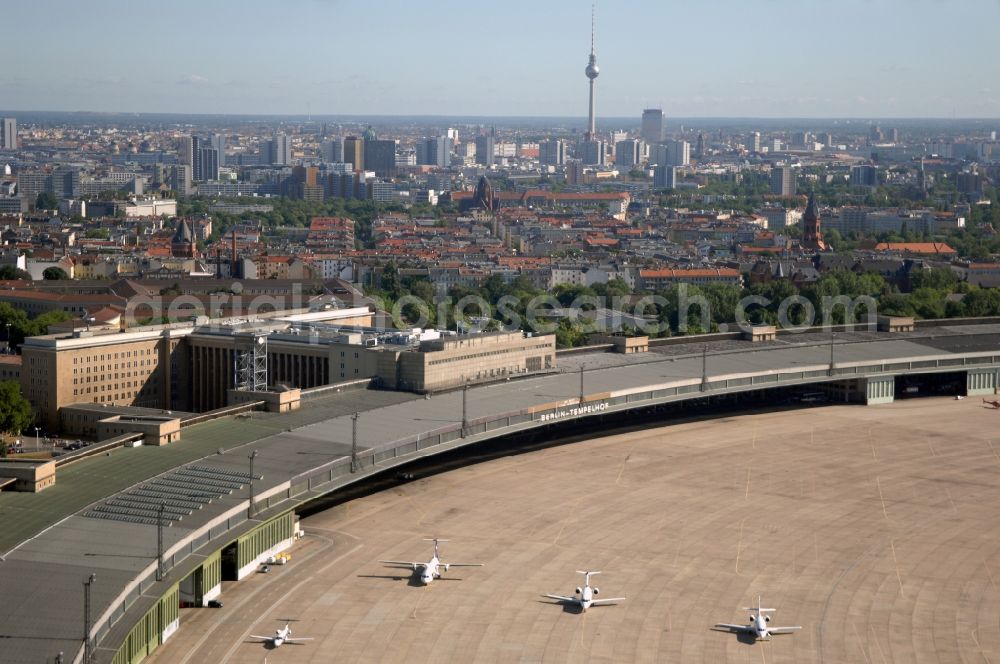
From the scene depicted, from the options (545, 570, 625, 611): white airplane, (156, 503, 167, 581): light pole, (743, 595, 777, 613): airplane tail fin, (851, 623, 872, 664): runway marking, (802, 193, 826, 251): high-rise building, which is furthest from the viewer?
(802, 193, 826, 251): high-rise building

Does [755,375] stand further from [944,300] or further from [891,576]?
[944,300]

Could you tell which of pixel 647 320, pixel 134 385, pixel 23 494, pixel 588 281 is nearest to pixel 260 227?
pixel 588 281

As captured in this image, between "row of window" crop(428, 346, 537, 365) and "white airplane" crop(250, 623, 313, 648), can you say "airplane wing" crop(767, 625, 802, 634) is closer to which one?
"white airplane" crop(250, 623, 313, 648)

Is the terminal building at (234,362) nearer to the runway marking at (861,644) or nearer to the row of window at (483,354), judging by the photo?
the row of window at (483,354)

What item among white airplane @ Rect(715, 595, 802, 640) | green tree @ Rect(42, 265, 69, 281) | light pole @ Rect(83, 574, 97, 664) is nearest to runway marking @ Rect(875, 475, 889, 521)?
white airplane @ Rect(715, 595, 802, 640)

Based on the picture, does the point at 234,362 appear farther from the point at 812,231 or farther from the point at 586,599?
the point at 812,231
